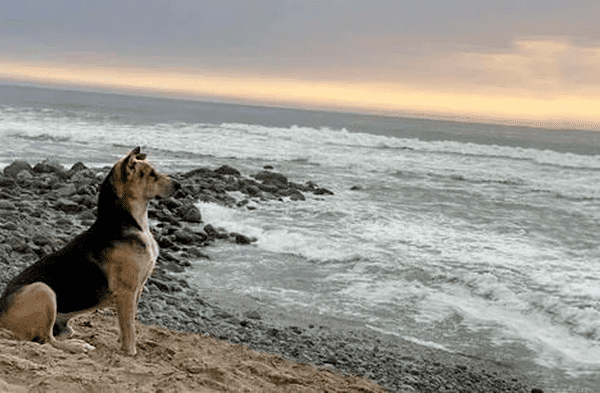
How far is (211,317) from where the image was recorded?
7.24m

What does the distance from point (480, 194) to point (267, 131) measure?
101 ft

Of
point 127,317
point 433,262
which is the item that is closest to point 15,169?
point 433,262

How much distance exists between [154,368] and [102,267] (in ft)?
2.84

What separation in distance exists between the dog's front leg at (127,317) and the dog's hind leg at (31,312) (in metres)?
0.48

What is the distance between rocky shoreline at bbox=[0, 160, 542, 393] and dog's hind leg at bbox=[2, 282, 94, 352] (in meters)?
1.27

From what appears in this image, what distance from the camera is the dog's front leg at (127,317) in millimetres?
4766

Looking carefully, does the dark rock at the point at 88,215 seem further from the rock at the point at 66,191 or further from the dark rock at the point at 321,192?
the dark rock at the point at 321,192

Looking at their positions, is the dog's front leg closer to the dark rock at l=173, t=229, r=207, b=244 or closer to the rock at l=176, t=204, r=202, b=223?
the dark rock at l=173, t=229, r=207, b=244

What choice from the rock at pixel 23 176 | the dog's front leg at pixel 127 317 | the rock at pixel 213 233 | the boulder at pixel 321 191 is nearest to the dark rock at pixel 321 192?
the boulder at pixel 321 191

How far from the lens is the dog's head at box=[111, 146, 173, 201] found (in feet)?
15.3

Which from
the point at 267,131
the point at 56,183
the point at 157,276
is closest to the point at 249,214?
the point at 56,183

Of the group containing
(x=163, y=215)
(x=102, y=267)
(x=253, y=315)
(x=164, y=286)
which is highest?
(x=102, y=267)

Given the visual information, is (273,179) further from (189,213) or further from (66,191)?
(66,191)

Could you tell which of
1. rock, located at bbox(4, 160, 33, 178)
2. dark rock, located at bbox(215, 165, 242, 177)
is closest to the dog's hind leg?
rock, located at bbox(4, 160, 33, 178)
